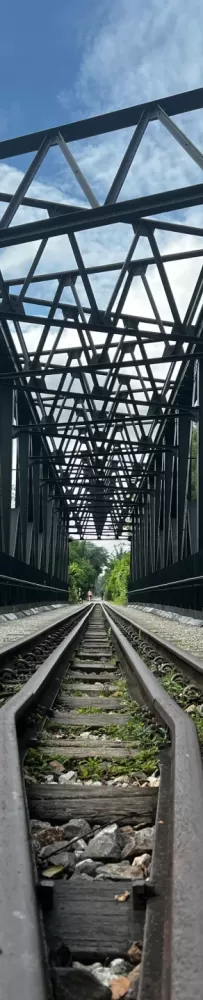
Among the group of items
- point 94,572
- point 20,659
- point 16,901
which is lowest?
point 16,901

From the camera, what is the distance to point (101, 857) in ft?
6.76

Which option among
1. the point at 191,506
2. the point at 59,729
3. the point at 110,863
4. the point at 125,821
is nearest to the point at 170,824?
the point at 110,863

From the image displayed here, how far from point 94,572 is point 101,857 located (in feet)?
414

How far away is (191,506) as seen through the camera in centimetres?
1655

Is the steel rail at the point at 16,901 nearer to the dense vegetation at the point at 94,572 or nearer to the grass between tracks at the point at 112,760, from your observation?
the grass between tracks at the point at 112,760

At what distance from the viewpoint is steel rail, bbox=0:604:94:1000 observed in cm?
117

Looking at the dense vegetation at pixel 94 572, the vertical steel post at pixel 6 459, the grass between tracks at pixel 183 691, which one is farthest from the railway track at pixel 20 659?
the dense vegetation at pixel 94 572

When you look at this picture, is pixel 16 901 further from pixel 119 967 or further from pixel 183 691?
pixel 183 691

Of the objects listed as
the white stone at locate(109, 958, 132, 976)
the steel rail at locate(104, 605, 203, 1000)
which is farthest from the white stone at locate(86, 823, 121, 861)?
the white stone at locate(109, 958, 132, 976)

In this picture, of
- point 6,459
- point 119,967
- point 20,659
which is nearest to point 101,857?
point 119,967

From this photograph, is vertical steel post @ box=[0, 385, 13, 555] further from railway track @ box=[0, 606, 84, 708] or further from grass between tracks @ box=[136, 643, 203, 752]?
grass between tracks @ box=[136, 643, 203, 752]

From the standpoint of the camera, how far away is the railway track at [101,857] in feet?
4.28

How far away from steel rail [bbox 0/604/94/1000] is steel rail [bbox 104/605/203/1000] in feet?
0.61

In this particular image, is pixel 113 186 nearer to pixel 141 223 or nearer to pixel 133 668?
pixel 141 223
